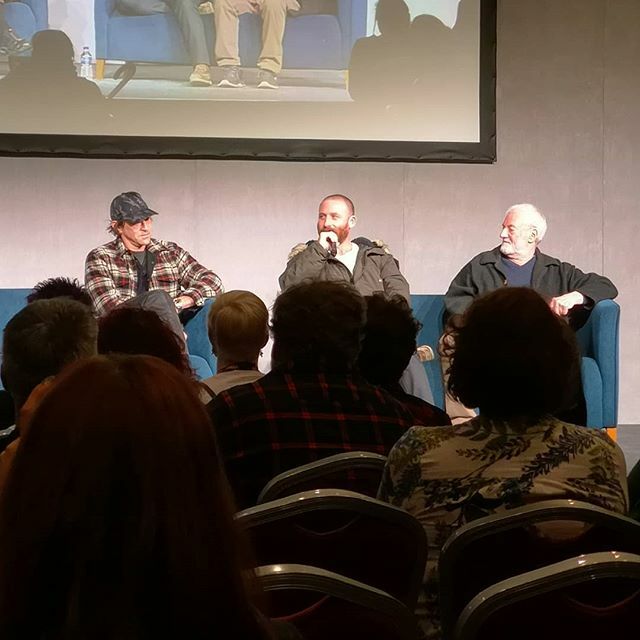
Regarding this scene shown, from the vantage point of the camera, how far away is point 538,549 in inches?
58.6

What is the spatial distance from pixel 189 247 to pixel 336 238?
1048 millimetres

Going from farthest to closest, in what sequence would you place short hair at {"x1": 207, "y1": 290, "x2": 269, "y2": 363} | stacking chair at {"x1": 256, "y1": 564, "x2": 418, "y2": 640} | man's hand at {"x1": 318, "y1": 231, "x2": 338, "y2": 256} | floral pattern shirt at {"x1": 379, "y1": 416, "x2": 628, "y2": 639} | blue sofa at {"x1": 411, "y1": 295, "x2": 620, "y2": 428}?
1. man's hand at {"x1": 318, "y1": 231, "x2": 338, "y2": 256}
2. blue sofa at {"x1": 411, "y1": 295, "x2": 620, "y2": 428}
3. short hair at {"x1": 207, "y1": 290, "x2": 269, "y2": 363}
4. floral pattern shirt at {"x1": 379, "y1": 416, "x2": 628, "y2": 639}
5. stacking chair at {"x1": 256, "y1": 564, "x2": 418, "y2": 640}

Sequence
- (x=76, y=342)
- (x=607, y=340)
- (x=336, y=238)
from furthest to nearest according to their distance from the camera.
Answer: (x=336, y=238), (x=607, y=340), (x=76, y=342)

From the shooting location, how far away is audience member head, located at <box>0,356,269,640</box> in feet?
2.55

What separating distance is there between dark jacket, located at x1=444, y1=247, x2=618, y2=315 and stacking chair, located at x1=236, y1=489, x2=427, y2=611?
405cm

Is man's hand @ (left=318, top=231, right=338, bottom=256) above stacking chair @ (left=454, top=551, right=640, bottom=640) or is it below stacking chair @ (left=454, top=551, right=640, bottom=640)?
above

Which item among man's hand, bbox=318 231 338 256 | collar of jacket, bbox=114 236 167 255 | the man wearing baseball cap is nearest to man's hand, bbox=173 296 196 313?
the man wearing baseball cap

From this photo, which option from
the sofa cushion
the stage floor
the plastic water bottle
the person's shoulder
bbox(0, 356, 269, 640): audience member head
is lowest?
bbox(0, 356, 269, 640): audience member head

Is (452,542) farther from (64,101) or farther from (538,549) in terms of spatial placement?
(64,101)

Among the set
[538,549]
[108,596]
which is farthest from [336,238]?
[108,596]

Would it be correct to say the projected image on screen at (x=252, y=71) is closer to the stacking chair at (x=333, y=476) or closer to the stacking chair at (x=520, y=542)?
the stacking chair at (x=333, y=476)

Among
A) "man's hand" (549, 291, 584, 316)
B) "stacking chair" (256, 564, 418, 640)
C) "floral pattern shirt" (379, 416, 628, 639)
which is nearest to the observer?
"stacking chair" (256, 564, 418, 640)

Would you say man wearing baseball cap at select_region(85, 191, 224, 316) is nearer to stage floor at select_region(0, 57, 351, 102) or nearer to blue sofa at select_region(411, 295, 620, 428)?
stage floor at select_region(0, 57, 351, 102)

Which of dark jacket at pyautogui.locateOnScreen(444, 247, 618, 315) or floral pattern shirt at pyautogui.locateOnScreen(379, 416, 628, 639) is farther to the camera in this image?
dark jacket at pyautogui.locateOnScreen(444, 247, 618, 315)
